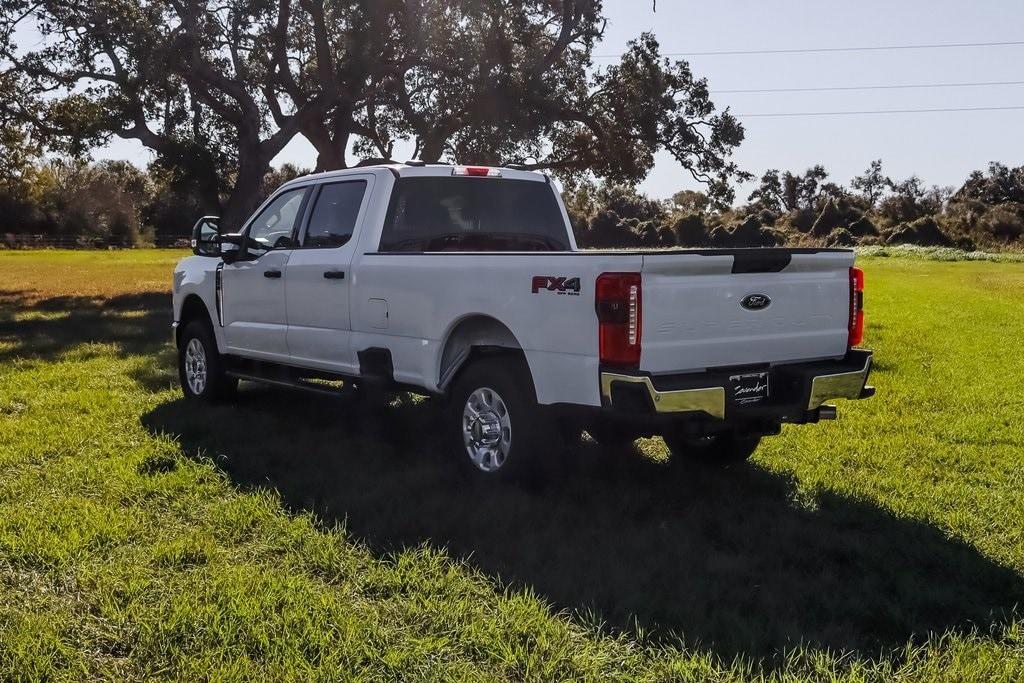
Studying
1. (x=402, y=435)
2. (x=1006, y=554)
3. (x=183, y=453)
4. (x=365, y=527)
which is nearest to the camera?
(x=1006, y=554)

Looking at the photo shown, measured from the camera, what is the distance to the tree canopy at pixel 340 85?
76.0 feet

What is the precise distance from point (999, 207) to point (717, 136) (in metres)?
40.5

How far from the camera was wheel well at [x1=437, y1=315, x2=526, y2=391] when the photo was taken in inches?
241

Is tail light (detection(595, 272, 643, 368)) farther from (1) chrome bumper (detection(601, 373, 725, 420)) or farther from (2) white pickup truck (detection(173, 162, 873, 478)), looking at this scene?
(1) chrome bumper (detection(601, 373, 725, 420))

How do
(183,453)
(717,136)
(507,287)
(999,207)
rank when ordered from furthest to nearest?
1. (999,207)
2. (717,136)
3. (183,453)
4. (507,287)

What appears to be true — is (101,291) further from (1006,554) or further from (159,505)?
(1006,554)

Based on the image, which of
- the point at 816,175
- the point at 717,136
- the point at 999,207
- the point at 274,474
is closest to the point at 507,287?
the point at 274,474

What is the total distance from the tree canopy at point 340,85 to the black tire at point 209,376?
14877mm

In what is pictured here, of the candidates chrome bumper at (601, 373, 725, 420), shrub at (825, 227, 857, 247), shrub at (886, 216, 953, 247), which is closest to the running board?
chrome bumper at (601, 373, 725, 420)

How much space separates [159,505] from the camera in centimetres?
587

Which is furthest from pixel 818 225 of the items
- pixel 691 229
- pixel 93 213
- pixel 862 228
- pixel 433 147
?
pixel 93 213

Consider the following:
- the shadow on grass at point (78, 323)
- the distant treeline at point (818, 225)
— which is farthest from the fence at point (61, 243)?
the shadow on grass at point (78, 323)

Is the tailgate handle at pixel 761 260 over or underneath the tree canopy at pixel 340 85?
underneath

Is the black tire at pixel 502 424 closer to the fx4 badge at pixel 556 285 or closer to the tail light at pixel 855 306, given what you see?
the fx4 badge at pixel 556 285
